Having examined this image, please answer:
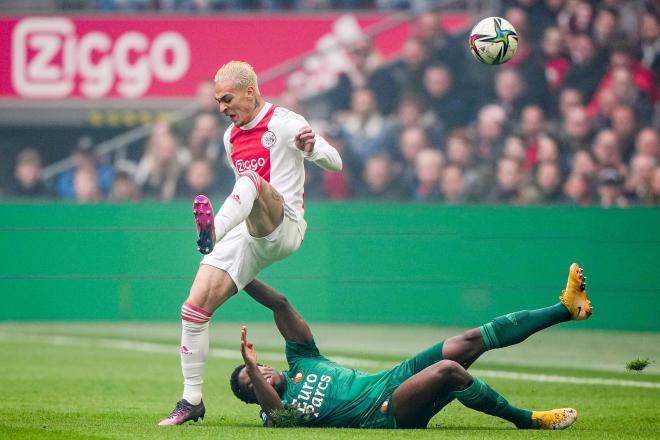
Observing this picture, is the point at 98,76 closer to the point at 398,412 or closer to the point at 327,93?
the point at 327,93

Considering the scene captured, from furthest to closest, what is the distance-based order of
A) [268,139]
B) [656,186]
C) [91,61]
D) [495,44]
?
[91,61], [656,186], [495,44], [268,139]

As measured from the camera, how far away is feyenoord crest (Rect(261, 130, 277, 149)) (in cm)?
852

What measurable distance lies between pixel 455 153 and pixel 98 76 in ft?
19.2

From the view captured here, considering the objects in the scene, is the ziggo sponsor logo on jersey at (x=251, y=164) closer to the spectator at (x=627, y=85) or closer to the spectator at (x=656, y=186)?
the spectator at (x=656, y=186)

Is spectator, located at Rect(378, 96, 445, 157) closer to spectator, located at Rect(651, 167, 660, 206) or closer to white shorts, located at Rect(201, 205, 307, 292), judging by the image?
spectator, located at Rect(651, 167, 660, 206)

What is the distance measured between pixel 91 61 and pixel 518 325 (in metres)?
12.2

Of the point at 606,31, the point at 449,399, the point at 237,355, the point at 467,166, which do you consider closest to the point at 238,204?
the point at 449,399

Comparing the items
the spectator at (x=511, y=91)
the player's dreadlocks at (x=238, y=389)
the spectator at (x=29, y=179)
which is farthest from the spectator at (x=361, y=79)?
the player's dreadlocks at (x=238, y=389)

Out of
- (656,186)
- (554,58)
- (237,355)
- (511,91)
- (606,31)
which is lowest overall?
(237,355)

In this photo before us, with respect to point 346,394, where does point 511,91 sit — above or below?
above

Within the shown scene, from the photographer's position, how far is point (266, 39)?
1864 centimetres

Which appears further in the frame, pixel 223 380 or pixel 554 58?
pixel 554 58

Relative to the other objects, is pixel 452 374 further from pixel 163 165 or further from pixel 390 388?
pixel 163 165

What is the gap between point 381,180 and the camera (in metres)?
16.4
